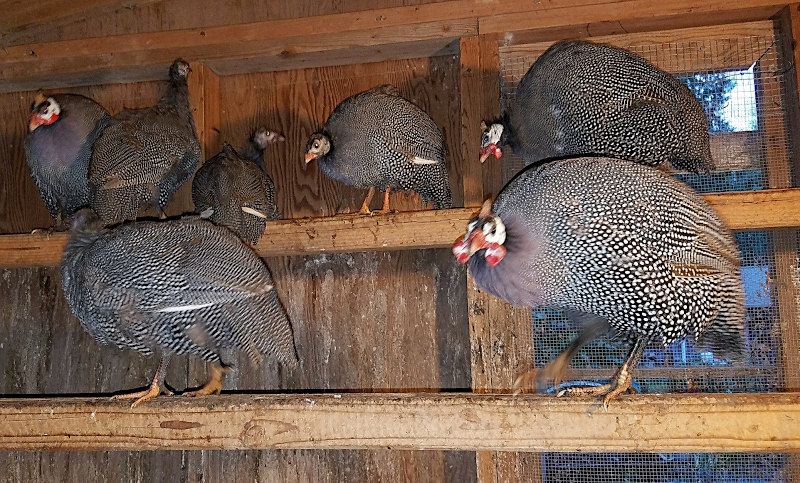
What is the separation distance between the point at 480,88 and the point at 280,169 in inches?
34.6

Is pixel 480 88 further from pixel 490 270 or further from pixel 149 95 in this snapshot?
pixel 149 95

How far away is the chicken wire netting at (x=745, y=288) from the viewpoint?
2.04 m

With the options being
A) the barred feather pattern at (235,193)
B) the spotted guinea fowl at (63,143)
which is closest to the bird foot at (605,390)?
the barred feather pattern at (235,193)

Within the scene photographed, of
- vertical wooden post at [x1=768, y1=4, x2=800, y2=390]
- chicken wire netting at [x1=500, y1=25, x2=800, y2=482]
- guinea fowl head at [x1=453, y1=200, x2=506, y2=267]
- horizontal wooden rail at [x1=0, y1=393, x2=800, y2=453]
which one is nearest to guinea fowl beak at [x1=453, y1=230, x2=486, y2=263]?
guinea fowl head at [x1=453, y1=200, x2=506, y2=267]

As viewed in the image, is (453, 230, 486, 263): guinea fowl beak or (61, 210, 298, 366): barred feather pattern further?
(61, 210, 298, 366): barred feather pattern

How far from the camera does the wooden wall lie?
2406mm

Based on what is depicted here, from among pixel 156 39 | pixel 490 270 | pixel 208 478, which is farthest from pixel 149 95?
pixel 490 270

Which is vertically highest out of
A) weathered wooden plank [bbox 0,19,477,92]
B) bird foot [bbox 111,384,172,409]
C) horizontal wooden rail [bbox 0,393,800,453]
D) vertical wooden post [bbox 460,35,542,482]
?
weathered wooden plank [bbox 0,19,477,92]

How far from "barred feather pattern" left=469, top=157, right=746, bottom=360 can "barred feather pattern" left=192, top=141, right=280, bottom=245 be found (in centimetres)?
85

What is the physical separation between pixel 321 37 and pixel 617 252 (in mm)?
1363

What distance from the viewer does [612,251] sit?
4.96ft

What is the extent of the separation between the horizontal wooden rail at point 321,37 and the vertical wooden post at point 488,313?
11 centimetres

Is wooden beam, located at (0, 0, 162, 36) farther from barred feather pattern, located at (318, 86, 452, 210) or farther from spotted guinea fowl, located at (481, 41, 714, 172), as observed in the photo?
spotted guinea fowl, located at (481, 41, 714, 172)

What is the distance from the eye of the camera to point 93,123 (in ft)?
7.88
